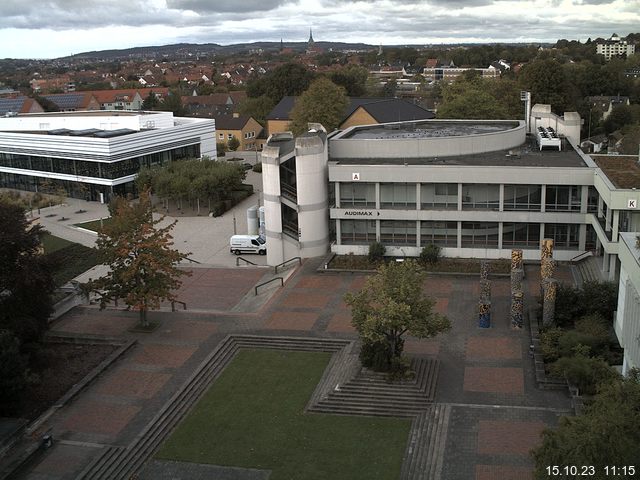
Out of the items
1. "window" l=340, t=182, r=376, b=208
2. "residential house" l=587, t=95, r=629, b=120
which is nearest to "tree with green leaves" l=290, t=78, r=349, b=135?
"window" l=340, t=182, r=376, b=208

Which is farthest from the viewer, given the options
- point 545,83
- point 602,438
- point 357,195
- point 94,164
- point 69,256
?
point 545,83

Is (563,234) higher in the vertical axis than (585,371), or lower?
higher

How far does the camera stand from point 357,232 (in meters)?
43.3

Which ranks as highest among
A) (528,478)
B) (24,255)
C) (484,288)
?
(24,255)

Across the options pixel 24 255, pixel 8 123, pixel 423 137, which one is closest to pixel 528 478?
pixel 24 255

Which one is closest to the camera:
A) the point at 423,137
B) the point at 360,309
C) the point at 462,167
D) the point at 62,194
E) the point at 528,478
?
the point at 528,478

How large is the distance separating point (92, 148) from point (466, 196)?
130ft

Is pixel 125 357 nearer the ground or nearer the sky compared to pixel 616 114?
nearer the ground

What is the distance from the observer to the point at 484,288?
32.2 metres

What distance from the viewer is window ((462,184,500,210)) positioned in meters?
40.8

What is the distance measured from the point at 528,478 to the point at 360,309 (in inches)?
348

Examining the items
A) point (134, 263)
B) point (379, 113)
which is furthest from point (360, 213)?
point (379, 113)

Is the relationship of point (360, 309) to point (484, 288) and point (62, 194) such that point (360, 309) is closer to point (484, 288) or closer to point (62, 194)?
point (484, 288)

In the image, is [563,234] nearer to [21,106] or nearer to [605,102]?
[605,102]
